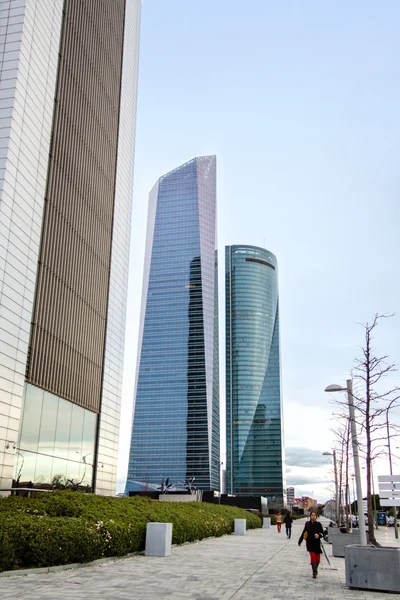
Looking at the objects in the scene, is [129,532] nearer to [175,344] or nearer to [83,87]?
[83,87]

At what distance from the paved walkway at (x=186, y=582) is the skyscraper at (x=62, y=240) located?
40.1ft

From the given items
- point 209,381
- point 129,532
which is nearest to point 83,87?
point 129,532

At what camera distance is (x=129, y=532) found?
16844 mm

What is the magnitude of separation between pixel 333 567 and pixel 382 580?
18.3 feet

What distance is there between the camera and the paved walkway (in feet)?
35.1

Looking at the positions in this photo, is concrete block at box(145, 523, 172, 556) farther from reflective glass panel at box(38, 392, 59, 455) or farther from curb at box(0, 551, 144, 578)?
reflective glass panel at box(38, 392, 59, 455)

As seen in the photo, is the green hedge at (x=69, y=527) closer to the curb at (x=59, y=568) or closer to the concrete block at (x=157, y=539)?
the curb at (x=59, y=568)

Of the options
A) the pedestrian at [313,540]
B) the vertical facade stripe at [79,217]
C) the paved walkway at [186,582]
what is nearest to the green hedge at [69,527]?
the paved walkway at [186,582]

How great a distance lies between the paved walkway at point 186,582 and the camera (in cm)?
1070

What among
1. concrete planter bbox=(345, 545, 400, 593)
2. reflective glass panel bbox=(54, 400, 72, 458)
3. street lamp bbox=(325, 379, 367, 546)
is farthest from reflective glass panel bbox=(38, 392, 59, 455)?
concrete planter bbox=(345, 545, 400, 593)

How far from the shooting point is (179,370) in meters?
185

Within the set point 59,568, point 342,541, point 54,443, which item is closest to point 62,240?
point 54,443

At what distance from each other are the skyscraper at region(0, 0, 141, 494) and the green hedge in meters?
8.11

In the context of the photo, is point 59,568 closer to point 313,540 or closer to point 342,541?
point 313,540
